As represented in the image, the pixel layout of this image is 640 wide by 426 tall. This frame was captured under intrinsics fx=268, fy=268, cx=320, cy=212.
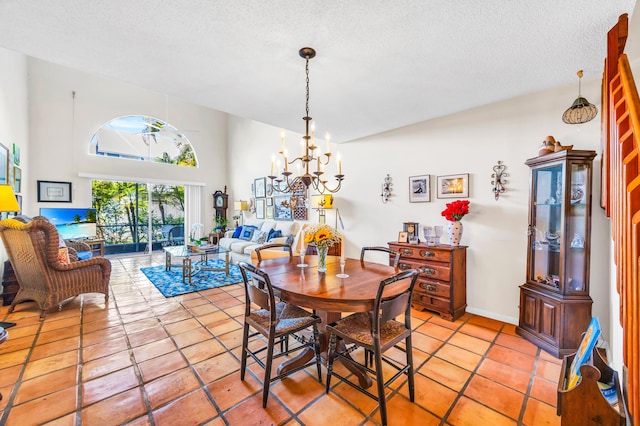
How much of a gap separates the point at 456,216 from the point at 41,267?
15.3 ft

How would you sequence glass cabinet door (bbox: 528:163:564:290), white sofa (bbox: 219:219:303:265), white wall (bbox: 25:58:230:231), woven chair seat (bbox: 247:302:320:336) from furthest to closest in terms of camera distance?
white wall (bbox: 25:58:230:231), white sofa (bbox: 219:219:303:265), glass cabinet door (bbox: 528:163:564:290), woven chair seat (bbox: 247:302:320:336)

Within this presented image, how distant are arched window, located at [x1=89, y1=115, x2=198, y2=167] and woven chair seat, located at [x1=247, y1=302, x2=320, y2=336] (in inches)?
223

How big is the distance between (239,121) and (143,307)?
18.5 ft

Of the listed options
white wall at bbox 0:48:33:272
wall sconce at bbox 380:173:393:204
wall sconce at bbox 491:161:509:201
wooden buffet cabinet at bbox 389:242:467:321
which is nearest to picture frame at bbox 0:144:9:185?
white wall at bbox 0:48:33:272

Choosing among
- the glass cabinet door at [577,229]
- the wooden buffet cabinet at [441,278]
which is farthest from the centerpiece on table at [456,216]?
the glass cabinet door at [577,229]

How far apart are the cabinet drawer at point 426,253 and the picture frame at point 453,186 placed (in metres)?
0.76

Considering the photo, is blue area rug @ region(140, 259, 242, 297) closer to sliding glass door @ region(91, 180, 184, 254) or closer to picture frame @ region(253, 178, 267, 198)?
picture frame @ region(253, 178, 267, 198)

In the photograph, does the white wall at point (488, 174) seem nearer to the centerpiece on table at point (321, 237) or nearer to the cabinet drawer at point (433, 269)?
the cabinet drawer at point (433, 269)

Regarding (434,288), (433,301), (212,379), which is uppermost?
(434,288)

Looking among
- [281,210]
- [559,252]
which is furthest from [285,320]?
[281,210]

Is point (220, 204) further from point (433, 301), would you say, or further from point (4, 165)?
point (433, 301)

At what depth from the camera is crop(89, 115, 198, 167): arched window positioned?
6.20 metres

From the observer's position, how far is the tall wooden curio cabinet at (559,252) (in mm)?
2297

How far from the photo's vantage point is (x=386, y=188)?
406 cm
